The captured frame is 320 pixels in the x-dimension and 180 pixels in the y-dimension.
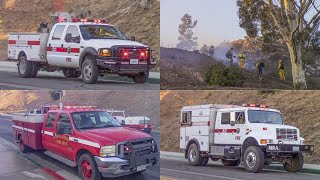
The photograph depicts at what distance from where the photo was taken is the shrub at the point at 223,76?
8.94 metres

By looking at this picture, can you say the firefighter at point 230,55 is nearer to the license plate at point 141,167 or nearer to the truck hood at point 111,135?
the truck hood at point 111,135

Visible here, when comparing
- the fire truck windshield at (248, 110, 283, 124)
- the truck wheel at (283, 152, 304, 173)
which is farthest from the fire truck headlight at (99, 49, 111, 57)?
→ the truck wheel at (283, 152, 304, 173)

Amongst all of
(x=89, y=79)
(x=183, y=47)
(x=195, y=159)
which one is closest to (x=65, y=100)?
(x=89, y=79)

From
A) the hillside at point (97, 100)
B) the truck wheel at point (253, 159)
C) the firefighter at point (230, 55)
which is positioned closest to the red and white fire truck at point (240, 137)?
the truck wheel at point (253, 159)

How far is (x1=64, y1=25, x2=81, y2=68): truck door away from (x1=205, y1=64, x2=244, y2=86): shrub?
99.4 inches

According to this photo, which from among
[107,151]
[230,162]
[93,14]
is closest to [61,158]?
[107,151]

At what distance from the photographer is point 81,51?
7129 millimetres

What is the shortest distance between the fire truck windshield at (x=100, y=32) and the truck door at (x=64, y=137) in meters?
1.16

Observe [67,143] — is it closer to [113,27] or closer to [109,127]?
[109,127]

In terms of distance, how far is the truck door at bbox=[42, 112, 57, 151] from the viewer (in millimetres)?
6672

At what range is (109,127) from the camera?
6.39m

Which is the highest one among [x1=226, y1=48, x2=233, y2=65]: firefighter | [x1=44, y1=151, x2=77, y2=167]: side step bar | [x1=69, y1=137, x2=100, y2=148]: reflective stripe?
[x1=226, y1=48, x2=233, y2=65]: firefighter

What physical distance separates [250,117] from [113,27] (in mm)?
3273

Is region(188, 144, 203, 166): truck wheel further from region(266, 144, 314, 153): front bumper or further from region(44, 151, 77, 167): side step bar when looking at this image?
region(44, 151, 77, 167): side step bar
